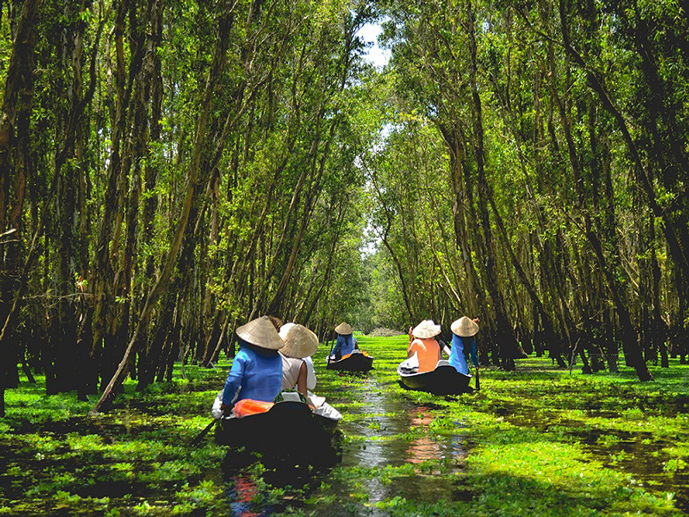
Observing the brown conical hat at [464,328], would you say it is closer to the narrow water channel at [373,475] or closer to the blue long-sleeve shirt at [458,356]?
the blue long-sleeve shirt at [458,356]

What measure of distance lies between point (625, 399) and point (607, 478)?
8.06 meters

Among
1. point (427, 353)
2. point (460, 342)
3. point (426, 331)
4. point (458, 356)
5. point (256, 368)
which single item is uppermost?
point (426, 331)

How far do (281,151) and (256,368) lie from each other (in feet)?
60.1

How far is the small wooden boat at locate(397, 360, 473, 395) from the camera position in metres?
15.8

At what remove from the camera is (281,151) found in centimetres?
2664

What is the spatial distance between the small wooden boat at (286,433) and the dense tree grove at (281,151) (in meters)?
4.06

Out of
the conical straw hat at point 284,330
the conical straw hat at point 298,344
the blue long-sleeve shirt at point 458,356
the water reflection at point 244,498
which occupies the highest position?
the conical straw hat at point 284,330

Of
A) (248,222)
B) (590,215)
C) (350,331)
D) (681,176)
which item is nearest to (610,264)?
(590,215)

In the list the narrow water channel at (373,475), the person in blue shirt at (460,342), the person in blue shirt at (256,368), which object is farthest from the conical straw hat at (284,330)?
the person in blue shirt at (460,342)

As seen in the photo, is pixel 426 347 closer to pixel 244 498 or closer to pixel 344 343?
pixel 344 343

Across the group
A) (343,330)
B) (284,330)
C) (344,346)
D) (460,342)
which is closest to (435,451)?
(284,330)

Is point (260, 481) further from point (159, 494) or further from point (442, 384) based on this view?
point (442, 384)

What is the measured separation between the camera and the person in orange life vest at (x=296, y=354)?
10195 mm

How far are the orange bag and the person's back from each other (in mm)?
8627
